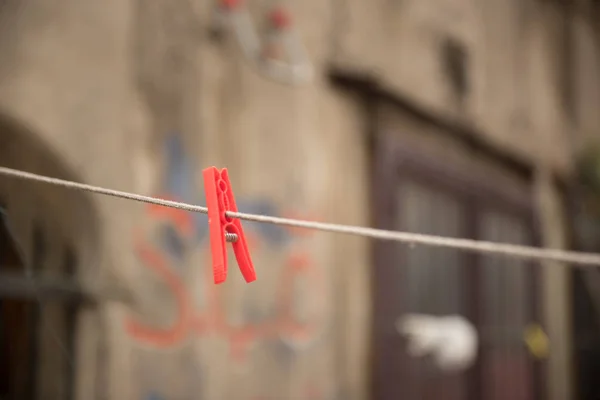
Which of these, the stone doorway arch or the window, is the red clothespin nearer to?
the stone doorway arch

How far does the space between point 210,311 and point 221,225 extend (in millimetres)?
1228

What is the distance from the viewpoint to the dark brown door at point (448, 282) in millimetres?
2902

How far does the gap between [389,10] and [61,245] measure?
1.82m

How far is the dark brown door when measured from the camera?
2902 mm

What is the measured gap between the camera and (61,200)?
1806 millimetres

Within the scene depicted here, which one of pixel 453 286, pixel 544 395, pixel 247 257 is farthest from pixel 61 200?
pixel 544 395

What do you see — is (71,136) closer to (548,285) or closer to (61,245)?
(61,245)

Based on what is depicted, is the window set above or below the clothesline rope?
above

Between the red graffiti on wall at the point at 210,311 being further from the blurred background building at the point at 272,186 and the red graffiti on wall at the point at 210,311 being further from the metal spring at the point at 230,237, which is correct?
the metal spring at the point at 230,237

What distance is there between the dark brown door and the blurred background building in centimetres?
1

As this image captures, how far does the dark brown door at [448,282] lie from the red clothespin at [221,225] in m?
1.81

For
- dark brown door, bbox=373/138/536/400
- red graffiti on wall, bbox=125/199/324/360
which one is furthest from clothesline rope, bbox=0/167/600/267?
dark brown door, bbox=373/138/536/400

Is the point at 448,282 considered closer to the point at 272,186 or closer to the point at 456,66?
the point at 456,66

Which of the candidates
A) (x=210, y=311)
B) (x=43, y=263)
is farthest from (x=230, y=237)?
(x=210, y=311)
